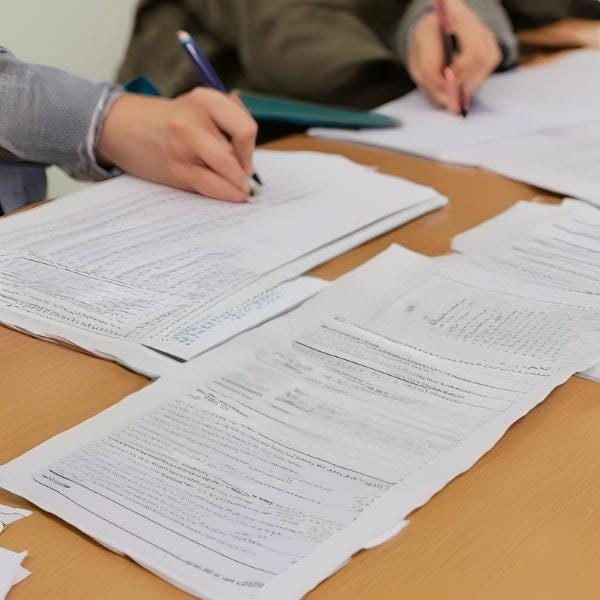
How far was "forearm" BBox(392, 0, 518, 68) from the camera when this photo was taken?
1.38 meters

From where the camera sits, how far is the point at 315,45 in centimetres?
143

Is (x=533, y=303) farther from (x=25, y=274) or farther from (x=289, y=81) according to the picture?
(x=289, y=81)

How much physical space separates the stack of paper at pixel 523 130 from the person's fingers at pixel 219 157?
0.25 metres

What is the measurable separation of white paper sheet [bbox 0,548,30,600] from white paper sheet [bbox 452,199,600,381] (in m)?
0.44

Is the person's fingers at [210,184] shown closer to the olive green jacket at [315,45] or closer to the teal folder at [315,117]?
the teal folder at [315,117]

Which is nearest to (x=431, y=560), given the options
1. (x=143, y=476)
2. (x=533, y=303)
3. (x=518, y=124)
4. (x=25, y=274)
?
(x=143, y=476)

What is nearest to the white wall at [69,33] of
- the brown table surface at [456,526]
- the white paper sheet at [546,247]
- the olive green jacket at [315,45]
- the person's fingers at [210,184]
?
the olive green jacket at [315,45]

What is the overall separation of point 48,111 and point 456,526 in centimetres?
68

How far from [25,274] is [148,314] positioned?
136 millimetres

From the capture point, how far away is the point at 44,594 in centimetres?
48

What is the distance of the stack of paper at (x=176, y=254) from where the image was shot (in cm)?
73

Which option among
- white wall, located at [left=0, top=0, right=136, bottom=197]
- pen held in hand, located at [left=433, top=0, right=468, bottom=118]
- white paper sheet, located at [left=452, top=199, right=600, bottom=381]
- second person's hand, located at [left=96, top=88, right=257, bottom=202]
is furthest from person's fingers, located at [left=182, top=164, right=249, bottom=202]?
white wall, located at [left=0, top=0, right=136, bottom=197]

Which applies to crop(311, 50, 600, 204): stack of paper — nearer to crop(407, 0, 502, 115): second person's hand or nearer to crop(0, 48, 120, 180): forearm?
crop(407, 0, 502, 115): second person's hand

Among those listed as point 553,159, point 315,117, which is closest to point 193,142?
point 315,117
